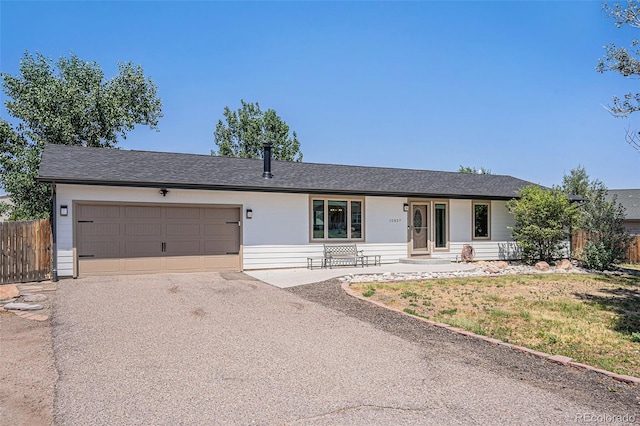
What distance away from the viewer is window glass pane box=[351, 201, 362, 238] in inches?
560

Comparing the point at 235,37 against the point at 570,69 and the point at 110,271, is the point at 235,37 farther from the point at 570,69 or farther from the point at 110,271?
the point at 570,69

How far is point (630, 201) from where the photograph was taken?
3041cm

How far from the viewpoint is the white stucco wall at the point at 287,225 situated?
10.7 m

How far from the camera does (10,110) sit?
19.4 metres

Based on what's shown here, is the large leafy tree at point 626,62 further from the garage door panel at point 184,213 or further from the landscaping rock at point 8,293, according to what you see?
the landscaping rock at point 8,293

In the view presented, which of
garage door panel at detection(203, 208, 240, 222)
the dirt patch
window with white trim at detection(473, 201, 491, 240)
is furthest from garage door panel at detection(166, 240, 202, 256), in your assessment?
window with white trim at detection(473, 201, 491, 240)

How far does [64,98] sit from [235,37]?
9.78 meters

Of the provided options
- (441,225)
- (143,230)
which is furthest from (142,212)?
(441,225)

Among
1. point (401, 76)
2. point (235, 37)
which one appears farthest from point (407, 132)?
point (235, 37)

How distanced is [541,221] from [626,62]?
8.55 m

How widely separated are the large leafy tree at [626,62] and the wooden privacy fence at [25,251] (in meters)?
13.1

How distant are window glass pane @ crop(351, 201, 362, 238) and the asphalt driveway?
7.00 m

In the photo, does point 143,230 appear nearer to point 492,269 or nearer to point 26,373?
point 26,373

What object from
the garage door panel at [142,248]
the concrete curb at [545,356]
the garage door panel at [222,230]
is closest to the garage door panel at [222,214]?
the garage door panel at [222,230]
